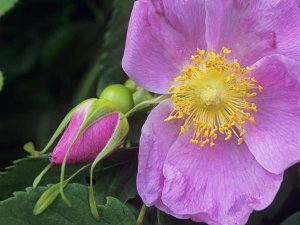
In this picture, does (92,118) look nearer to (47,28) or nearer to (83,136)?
(83,136)

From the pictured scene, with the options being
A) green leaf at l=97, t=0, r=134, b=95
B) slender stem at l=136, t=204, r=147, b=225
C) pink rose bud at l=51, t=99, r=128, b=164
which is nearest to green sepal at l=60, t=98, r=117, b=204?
pink rose bud at l=51, t=99, r=128, b=164

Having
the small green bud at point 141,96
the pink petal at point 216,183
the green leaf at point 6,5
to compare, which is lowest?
the pink petal at point 216,183

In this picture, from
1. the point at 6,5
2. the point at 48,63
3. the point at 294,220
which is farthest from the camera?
the point at 48,63

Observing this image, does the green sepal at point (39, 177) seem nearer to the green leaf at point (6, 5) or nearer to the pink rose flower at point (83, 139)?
the pink rose flower at point (83, 139)

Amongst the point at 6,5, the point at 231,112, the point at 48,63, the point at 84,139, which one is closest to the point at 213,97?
the point at 231,112

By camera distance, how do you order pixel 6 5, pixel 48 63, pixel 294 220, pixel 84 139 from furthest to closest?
pixel 48 63 → pixel 6 5 → pixel 294 220 → pixel 84 139

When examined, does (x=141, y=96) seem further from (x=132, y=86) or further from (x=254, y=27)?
(x=254, y=27)

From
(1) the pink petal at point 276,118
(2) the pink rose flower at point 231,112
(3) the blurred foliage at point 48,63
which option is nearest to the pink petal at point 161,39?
(2) the pink rose flower at point 231,112
